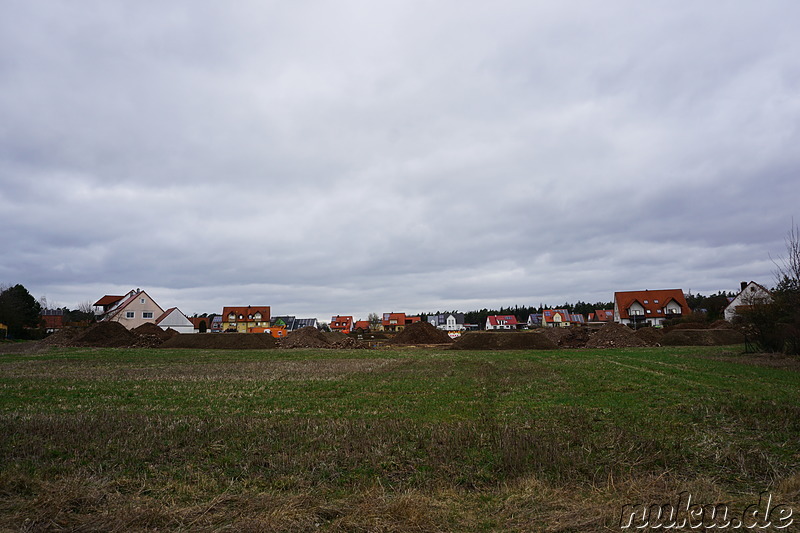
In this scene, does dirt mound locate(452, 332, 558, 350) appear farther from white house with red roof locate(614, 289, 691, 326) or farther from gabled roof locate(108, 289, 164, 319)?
gabled roof locate(108, 289, 164, 319)

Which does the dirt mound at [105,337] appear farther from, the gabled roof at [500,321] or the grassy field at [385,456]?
the gabled roof at [500,321]

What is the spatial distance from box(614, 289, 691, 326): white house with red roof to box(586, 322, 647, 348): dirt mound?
159ft

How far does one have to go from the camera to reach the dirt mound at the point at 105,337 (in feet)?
177

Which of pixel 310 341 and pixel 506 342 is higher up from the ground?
pixel 310 341

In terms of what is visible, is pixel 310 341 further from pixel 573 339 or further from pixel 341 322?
pixel 341 322

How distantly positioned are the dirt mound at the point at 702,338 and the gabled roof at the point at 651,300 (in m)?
47.4

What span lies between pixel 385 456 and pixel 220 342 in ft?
170

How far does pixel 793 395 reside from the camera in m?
15.6

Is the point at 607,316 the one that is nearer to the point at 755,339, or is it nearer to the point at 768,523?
the point at 755,339

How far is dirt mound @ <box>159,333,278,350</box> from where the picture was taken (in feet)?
181

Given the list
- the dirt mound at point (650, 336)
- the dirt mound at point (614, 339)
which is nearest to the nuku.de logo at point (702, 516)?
the dirt mound at point (614, 339)

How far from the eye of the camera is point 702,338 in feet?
173

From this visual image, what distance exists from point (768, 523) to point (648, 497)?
1417 millimetres

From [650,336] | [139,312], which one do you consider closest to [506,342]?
[650,336]
